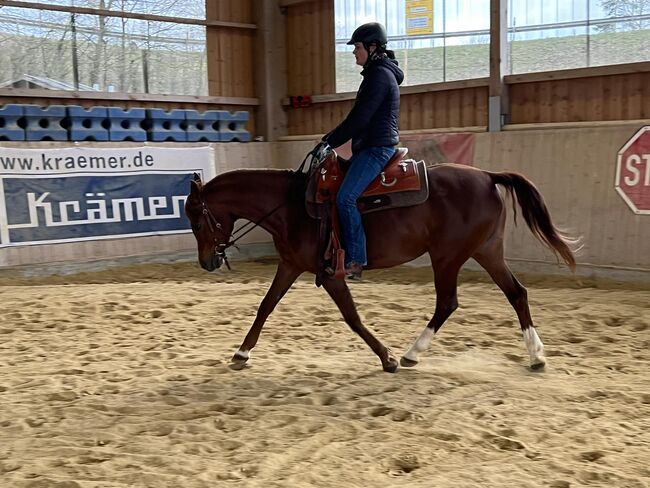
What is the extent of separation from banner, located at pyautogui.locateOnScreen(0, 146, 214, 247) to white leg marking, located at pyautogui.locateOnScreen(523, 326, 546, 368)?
729 cm

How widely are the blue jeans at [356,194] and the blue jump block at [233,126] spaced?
7706 mm

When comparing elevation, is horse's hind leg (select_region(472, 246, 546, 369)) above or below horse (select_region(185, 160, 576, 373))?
below

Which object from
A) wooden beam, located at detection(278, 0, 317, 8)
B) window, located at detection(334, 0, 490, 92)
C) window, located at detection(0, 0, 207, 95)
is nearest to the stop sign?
window, located at detection(334, 0, 490, 92)

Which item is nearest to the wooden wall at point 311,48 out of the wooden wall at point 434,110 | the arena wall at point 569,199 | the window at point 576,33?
the wooden wall at point 434,110

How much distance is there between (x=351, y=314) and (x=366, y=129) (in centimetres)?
136

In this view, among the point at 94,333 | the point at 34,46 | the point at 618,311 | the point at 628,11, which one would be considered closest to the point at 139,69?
the point at 34,46

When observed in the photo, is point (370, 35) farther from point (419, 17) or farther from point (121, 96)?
point (121, 96)

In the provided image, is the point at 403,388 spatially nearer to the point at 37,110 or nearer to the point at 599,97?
the point at 599,97

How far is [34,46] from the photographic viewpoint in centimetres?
1095

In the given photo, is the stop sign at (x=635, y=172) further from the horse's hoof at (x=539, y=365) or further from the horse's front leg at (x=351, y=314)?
the horse's front leg at (x=351, y=314)

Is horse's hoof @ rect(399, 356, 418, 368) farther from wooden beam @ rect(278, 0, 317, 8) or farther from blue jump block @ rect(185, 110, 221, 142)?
wooden beam @ rect(278, 0, 317, 8)

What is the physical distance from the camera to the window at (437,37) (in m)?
10.8

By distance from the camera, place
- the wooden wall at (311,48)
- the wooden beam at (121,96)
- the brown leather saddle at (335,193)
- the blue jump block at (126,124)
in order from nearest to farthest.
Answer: the brown leather saddle at (335,193) → the wooden beam at (121,96) → the blue jump block at (126,124) → the wooden wall at (311,48)

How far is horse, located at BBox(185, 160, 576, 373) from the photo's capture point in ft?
17.6
